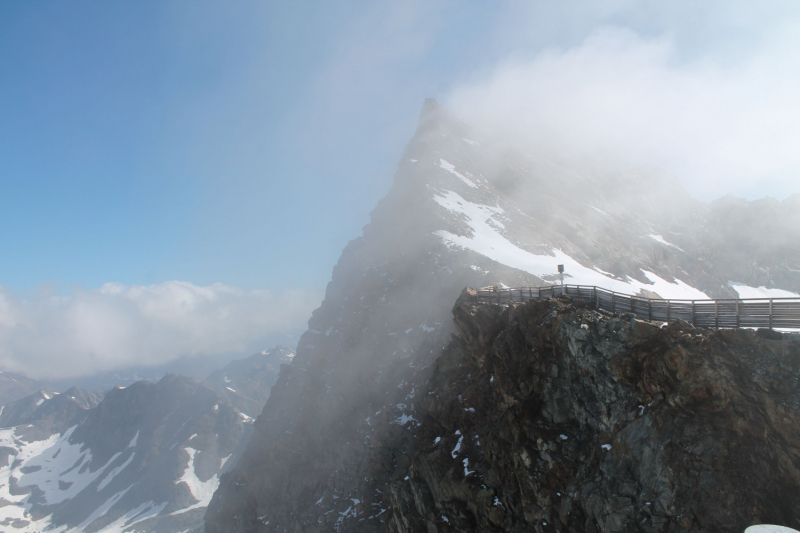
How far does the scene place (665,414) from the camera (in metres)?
17.6

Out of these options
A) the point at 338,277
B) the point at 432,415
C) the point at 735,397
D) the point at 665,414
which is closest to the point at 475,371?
the point at 432,415

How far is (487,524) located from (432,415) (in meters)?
15.3

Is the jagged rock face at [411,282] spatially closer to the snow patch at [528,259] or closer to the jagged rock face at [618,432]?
the snow patch at [528,259]

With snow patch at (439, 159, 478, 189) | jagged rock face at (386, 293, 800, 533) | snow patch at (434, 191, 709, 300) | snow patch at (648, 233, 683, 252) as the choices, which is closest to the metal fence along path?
jagged rock face at (386, 293, 800, 533)

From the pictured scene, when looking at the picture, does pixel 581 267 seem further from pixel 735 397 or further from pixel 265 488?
pixel 265 488

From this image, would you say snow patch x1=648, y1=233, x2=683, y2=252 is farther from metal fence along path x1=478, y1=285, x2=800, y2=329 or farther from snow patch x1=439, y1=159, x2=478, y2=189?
metal fence along path x1=478, y1=285, x2=800, y2=329

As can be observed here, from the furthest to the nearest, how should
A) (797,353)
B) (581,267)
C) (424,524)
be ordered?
(581,267)
(424,524)
(797,353)

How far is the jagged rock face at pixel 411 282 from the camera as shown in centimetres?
5938

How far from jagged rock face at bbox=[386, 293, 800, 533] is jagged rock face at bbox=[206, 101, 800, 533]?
17.8 meters

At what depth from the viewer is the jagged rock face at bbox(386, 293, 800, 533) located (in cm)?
1472

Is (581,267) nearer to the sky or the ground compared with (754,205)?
nearer to the ground

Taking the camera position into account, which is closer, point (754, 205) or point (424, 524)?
point (424, 524)

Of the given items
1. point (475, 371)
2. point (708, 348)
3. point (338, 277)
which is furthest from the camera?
point (338, 277)

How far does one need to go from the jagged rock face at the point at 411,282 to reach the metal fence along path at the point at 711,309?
31474 mm
